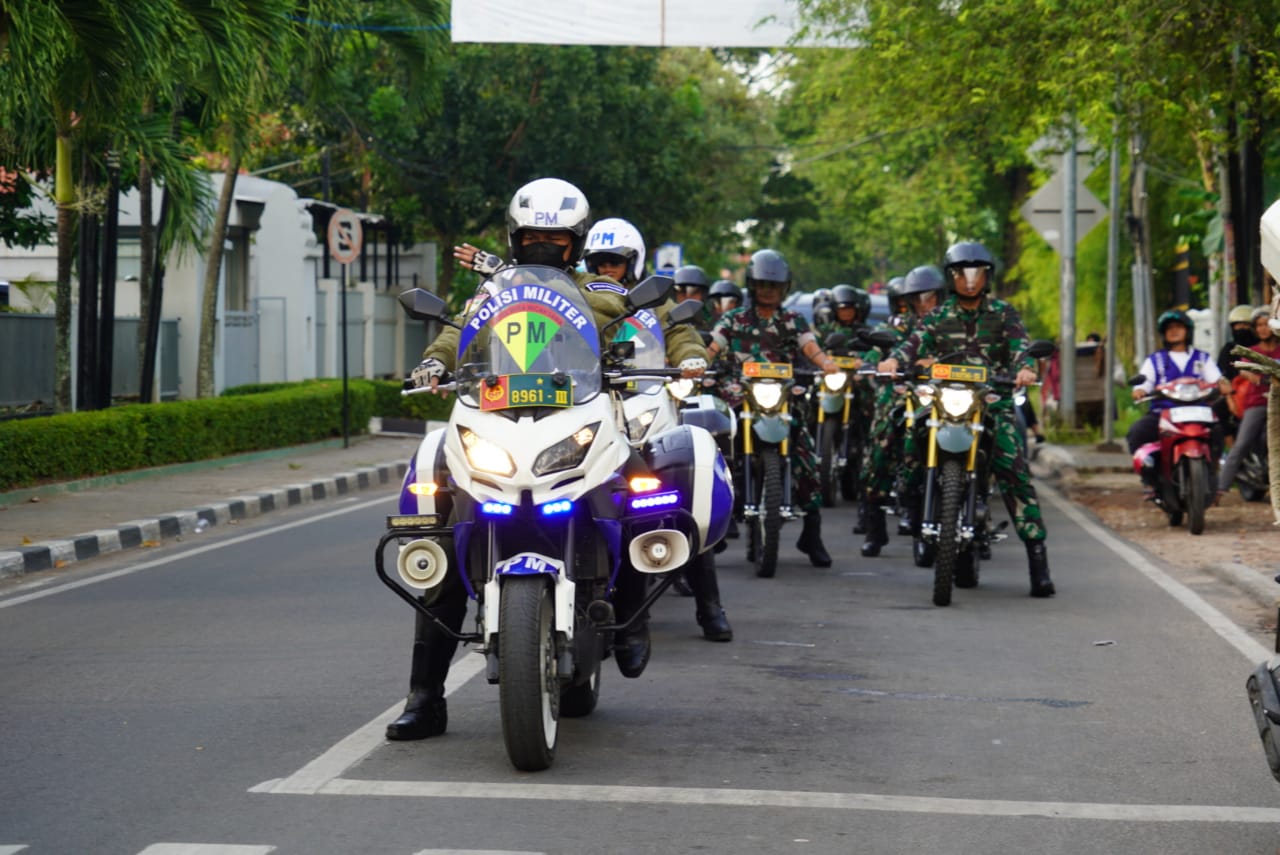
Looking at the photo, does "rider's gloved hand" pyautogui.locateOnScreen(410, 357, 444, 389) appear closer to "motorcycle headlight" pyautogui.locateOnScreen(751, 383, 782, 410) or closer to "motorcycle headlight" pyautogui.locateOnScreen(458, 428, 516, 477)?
"motorcycle headlight" pyautogui.locateOnScreen(458, 428, 516, 477)

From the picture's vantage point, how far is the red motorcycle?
14672 millimetres

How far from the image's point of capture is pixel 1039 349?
11227 mm

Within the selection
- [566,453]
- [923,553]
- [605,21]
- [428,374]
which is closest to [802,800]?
[566,453]

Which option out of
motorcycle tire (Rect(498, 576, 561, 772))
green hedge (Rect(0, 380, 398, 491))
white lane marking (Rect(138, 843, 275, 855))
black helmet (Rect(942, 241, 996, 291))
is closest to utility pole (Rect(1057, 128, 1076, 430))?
green hedge (Rect(0, 380, 398, 491))

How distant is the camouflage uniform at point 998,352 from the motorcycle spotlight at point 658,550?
4928 mm

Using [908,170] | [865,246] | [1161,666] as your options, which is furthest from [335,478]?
[865,246]

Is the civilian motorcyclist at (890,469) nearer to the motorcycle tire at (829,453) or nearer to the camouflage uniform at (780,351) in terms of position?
the camouflage uniform at (780,351)

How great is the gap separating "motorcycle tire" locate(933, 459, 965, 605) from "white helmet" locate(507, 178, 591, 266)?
4.17 metres

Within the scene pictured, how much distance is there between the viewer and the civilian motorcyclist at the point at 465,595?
689cm

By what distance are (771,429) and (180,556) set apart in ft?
14.0

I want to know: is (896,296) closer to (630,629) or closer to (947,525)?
(947,525)

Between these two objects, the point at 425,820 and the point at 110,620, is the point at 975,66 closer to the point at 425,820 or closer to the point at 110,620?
the point at 110,620

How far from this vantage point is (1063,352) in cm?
2566

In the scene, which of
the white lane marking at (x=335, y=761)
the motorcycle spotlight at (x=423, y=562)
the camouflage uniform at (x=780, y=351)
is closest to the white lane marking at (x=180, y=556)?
the camouflage uniform at (x=780, y=351)
